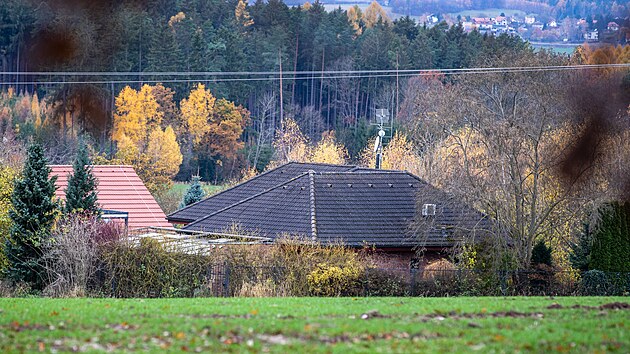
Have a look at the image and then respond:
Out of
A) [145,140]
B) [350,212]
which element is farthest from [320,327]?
[145,140]

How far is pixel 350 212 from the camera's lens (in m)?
35.8

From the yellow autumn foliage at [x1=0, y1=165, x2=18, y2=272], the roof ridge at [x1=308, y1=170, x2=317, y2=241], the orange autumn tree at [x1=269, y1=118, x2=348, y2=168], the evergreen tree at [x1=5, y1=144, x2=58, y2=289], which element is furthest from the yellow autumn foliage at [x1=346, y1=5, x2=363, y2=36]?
the evergreen tree at [x1=5, y1=144, x2=58, y2=289]

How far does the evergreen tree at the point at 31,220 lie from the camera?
30438 mm

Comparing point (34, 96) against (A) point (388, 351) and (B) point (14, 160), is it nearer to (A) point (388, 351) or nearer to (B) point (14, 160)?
(B) point (14, 160)

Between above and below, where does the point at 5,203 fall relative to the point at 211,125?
below

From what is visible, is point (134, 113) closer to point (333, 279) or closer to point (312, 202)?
point (312, 202)

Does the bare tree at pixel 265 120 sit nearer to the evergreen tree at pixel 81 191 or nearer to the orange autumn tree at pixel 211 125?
the orange autumn tree at pixel 211 125

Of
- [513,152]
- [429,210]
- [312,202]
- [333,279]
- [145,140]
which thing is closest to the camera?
[333,279]

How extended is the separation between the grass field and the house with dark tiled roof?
1407 cm

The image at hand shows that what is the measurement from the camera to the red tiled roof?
48312mm

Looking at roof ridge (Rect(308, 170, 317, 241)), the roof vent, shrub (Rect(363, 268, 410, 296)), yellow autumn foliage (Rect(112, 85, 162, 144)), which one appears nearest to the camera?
shrub (Rect(363, 268, 410, 296))

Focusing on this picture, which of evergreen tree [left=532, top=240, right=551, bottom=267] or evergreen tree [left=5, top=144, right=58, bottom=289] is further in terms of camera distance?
evergreen tree [left=532, top=240, right=551, bottom=267]

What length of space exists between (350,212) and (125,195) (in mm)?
18577

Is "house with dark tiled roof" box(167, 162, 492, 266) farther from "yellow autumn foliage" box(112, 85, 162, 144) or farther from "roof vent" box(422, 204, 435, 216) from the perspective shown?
→ "yellow autumn foliage" box(112, 85, 162, 144)
